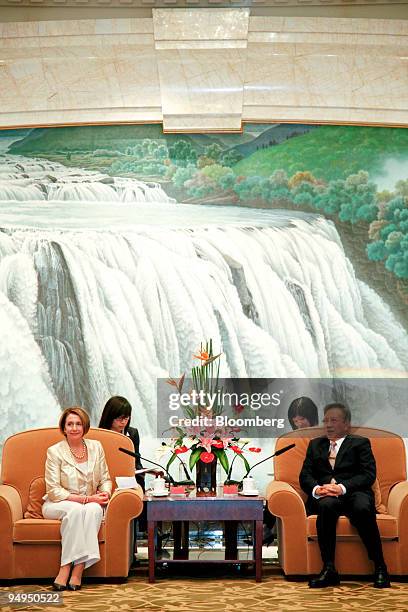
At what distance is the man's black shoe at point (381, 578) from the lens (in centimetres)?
550

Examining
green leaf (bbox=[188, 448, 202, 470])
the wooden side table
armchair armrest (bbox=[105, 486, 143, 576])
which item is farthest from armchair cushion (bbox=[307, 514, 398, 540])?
armchair armrest (bbox=[105, 486, 143, 576])

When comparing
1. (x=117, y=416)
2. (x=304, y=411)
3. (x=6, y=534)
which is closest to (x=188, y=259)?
(x=304, y=411)

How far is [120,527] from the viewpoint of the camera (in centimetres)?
571

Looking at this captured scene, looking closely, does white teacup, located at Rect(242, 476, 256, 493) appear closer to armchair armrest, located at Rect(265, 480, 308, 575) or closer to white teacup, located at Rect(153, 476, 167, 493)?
armchair armrest, located at Rect(265, 480, 308, 575)

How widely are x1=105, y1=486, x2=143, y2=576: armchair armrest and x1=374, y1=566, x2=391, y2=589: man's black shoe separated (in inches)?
62.2

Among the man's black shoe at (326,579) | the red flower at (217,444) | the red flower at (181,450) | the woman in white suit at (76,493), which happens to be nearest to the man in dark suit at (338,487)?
the man's black shoe at (326,579)

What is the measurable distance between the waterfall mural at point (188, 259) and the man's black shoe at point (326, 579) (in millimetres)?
2533

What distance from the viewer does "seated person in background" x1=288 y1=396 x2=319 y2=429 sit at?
7652 mm

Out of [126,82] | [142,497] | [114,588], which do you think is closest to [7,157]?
[126,82]

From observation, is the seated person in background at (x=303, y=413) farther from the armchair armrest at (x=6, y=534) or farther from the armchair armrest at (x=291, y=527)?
the armchair armrest at (x=6, y=534)

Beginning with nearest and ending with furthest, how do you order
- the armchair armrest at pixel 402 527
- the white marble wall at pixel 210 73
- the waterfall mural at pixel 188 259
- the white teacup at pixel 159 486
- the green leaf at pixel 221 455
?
the armchair armrest at pixel 402 527
the white teacup at pixel 159 486
the green leaf at pixel 221 455
the waterfall mural at pixel 188 259
the white marble wall at pixel 210 73

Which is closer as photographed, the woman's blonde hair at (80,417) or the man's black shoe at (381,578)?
the man's black shoe at (381,578)

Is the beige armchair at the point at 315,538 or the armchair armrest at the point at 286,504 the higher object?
the armchair armrest at the point at 286,504

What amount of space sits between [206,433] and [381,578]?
155cm
